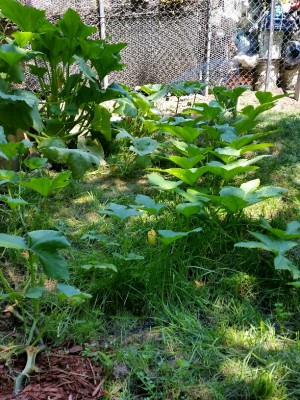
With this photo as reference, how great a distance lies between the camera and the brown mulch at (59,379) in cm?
158

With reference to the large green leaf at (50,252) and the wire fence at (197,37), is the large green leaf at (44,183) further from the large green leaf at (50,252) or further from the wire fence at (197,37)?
the wire fence at (197,37)

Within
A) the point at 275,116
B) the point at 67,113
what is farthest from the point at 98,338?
the point at 275,116

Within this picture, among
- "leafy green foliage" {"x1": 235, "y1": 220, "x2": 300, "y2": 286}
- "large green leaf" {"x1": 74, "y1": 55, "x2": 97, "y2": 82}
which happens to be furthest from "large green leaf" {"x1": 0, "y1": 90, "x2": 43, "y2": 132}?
"leafy green foliage" {"x1": 235, "y1": 220, "x2": 300, "y2": 286}

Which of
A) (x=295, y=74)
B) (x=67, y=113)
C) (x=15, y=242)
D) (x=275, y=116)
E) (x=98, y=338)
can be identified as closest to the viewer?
(x=15, y=242)

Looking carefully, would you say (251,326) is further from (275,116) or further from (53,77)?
(275,116)

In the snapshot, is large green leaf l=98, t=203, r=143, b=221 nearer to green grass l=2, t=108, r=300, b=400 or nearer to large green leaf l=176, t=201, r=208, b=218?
green grass l=2, t=108, r=300, b=400

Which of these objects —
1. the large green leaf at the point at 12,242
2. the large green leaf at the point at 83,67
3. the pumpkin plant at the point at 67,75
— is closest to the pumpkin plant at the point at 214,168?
the pumpkin plant at the point at 67,75

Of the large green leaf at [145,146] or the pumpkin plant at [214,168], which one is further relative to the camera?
the large green leaf at [145,146]

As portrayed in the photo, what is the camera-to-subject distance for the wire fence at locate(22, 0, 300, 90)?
573 centimetres

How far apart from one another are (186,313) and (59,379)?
0.64 meters

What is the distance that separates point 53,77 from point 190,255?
2.03 meters

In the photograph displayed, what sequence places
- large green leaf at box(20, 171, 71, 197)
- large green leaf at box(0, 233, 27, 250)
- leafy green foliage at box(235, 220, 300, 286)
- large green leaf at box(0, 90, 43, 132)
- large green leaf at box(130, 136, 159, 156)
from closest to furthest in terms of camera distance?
large green leaf at box(0, 233, 27, 250), large green leaf at box(20, 171, 71, 197), leafy green foliage at box(235, 220, 300, 286), large green leaf at box(0, 90, 43, 132), large green leaf at box(130, 136, 159, 156)

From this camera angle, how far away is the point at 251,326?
1.95 meters

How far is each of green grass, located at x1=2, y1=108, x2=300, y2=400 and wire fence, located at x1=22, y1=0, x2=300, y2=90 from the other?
3.56 meters
